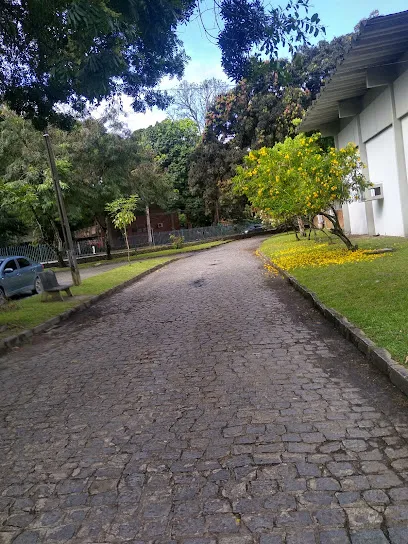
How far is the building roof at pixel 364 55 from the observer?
11.5 metres

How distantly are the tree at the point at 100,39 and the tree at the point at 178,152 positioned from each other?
40089 mm

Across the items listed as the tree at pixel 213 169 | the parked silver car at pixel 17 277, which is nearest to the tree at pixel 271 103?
the tree at pixel 213 169

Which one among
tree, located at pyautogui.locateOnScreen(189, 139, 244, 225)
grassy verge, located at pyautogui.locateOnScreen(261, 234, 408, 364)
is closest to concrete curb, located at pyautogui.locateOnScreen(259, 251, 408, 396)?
grassy verge, located at pyautogui.locateOnScreen(261, 234, 408, 364)

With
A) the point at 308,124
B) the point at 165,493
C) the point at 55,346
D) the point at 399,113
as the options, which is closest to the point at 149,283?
the point at 55,346

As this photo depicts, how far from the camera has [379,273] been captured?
32.6 ft

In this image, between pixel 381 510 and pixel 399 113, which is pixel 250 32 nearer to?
pixel 381 510

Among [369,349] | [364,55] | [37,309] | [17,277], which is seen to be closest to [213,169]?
[17,277]

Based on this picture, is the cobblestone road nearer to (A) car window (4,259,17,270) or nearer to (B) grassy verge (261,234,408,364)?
(B) grassy verge (261,234,408,364)

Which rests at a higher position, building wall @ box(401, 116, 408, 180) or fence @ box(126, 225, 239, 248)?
building wall @ box(401, 116, 408, 180)

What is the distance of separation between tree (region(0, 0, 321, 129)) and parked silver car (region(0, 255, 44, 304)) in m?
6.62

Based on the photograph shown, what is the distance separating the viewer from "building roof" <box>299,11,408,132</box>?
11.5m

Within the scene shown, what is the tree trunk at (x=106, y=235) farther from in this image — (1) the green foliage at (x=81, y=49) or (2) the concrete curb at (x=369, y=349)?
(2) the concrete curb at (x=369, y=349)

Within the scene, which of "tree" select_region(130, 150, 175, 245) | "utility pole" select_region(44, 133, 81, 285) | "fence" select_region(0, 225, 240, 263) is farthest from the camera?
"fence" select_region(0, 225, 240, 263)

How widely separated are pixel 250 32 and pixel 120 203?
18.3 metres
